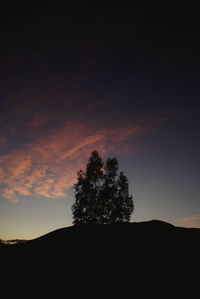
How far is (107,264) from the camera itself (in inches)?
468

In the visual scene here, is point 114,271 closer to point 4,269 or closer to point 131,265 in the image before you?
point 131,265

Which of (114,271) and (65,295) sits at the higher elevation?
(114,271)

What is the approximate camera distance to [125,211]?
31.1 m

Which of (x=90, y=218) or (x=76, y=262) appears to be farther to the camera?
(x=90, y=218)

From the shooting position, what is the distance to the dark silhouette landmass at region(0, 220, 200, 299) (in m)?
9.89

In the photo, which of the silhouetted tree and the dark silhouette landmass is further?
the silhouetted tree

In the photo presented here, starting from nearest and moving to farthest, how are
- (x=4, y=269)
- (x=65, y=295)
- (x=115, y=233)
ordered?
(x=65, y=295), (x=4, y=269), (x=115, y=233)

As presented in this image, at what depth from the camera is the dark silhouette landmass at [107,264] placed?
32.4ft

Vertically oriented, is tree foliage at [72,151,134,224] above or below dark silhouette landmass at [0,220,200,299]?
above

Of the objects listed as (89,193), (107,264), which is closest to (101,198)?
(89,193)

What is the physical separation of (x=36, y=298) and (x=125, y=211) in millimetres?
22319

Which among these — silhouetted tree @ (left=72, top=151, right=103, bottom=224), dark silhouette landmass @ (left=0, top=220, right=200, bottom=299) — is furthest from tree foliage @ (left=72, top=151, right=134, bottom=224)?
dark silhouette landmass @ (left=0, top=220, right=200, bottom=299)

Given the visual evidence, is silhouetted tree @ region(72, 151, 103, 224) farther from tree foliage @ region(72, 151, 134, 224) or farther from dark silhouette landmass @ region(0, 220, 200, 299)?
dark silhouette landmass @ region(0, 220, 200, 299)

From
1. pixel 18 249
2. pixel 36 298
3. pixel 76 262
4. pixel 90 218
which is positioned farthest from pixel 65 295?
pixel 90 218
